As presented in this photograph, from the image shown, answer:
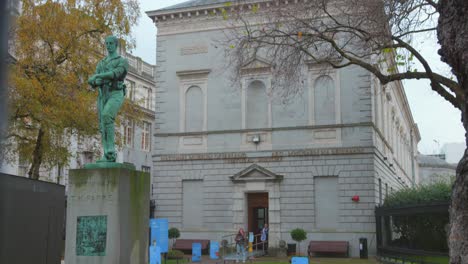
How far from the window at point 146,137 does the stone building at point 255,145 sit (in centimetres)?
1827

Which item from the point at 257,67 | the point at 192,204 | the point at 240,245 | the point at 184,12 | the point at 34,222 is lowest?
the point at 240,245

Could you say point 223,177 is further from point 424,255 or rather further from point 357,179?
point 424,255

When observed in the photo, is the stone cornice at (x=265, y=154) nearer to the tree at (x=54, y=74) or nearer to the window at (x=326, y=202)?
the window at (x=326, y=202)

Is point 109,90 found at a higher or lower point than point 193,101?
lower

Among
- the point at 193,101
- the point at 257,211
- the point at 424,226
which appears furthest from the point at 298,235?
the point at 193,101

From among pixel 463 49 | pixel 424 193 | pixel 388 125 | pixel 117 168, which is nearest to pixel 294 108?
pixel 424 193

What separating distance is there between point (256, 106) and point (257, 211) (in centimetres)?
612

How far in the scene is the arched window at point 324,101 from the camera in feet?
94.7

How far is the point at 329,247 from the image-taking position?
87.6 feet

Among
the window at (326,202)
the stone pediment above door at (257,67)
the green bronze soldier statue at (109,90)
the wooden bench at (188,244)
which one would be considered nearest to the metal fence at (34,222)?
the green bronze soldier statue at (109,90)

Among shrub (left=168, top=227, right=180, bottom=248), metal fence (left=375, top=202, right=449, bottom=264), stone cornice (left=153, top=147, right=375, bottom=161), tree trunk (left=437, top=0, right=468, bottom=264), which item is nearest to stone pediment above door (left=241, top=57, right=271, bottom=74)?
stone cornice (left=153, top=147, right=375, bottom=161)

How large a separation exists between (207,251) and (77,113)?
11801 millimetres

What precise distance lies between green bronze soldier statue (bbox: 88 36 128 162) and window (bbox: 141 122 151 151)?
3842 cm

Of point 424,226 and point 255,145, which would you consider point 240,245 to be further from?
point 424,226
